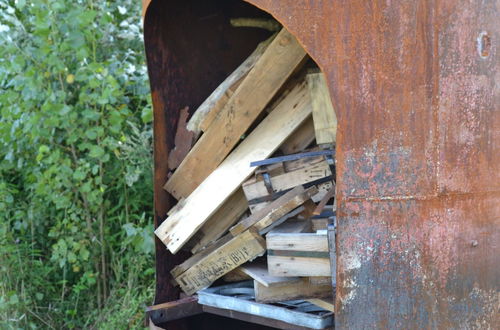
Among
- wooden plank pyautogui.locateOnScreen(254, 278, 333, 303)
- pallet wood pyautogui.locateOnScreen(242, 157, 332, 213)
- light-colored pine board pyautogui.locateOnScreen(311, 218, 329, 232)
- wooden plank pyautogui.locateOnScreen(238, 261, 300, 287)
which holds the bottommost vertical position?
wooden plank pyautogui.locateOnScreen(254, 278, 333, 303)

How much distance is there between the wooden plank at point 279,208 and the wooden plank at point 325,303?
0.42m

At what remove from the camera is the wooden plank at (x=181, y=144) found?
3859mm

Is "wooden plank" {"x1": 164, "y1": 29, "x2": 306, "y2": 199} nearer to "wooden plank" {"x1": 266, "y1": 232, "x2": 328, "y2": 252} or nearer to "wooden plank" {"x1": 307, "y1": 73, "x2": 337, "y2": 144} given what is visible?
"wooden plank" {"x1": 307, "y1": 73, "x2": 337, "y2": 144}

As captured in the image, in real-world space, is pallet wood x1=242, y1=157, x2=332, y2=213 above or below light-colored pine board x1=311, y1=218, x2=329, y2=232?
above

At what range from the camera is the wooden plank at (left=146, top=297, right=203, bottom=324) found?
3572 mm

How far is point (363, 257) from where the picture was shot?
2590mm

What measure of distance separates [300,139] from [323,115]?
0.29m

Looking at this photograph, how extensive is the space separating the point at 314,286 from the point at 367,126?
0.94 meters

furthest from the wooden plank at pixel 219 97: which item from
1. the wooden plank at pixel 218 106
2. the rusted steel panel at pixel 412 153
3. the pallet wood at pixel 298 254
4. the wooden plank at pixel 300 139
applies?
the rusted steel panel at pixel 412 153

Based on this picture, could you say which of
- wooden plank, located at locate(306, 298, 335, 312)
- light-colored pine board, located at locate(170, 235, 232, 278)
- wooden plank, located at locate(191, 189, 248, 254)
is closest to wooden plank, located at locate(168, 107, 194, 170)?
wooden plank, located at locate(191, 189, 248, 254)

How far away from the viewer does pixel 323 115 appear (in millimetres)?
3295

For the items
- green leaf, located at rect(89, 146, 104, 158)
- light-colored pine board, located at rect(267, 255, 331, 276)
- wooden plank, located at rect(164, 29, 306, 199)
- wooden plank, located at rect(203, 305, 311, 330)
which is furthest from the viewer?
green leaf, located at rect(89, 146, 104, 158)

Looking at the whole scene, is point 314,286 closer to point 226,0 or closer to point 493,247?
point 493,247

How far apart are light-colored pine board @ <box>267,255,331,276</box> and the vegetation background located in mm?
1582
